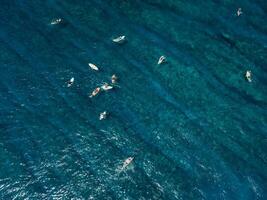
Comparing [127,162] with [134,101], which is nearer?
[127,162]

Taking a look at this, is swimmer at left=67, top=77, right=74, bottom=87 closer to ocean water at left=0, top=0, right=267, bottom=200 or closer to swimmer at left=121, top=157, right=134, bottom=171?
ocean water at left=0, top=0, right=267, bottom=200

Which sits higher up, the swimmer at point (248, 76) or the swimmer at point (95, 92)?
the swimmer at point (248, 76)

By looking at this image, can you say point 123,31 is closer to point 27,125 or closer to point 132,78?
point 132,78

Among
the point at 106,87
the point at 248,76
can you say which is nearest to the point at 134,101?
the point at 106,87

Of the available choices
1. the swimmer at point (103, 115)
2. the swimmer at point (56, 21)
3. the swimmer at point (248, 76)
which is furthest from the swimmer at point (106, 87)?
the swimmer at point (248, 76)

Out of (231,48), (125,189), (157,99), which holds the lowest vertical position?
(125,189)

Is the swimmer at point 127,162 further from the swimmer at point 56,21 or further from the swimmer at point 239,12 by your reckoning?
the swimmer at point 239,12

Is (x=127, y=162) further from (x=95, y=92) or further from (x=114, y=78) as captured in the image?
(x=114, y=78)

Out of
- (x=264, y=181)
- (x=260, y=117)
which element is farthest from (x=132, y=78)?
(x=264, y=181)
